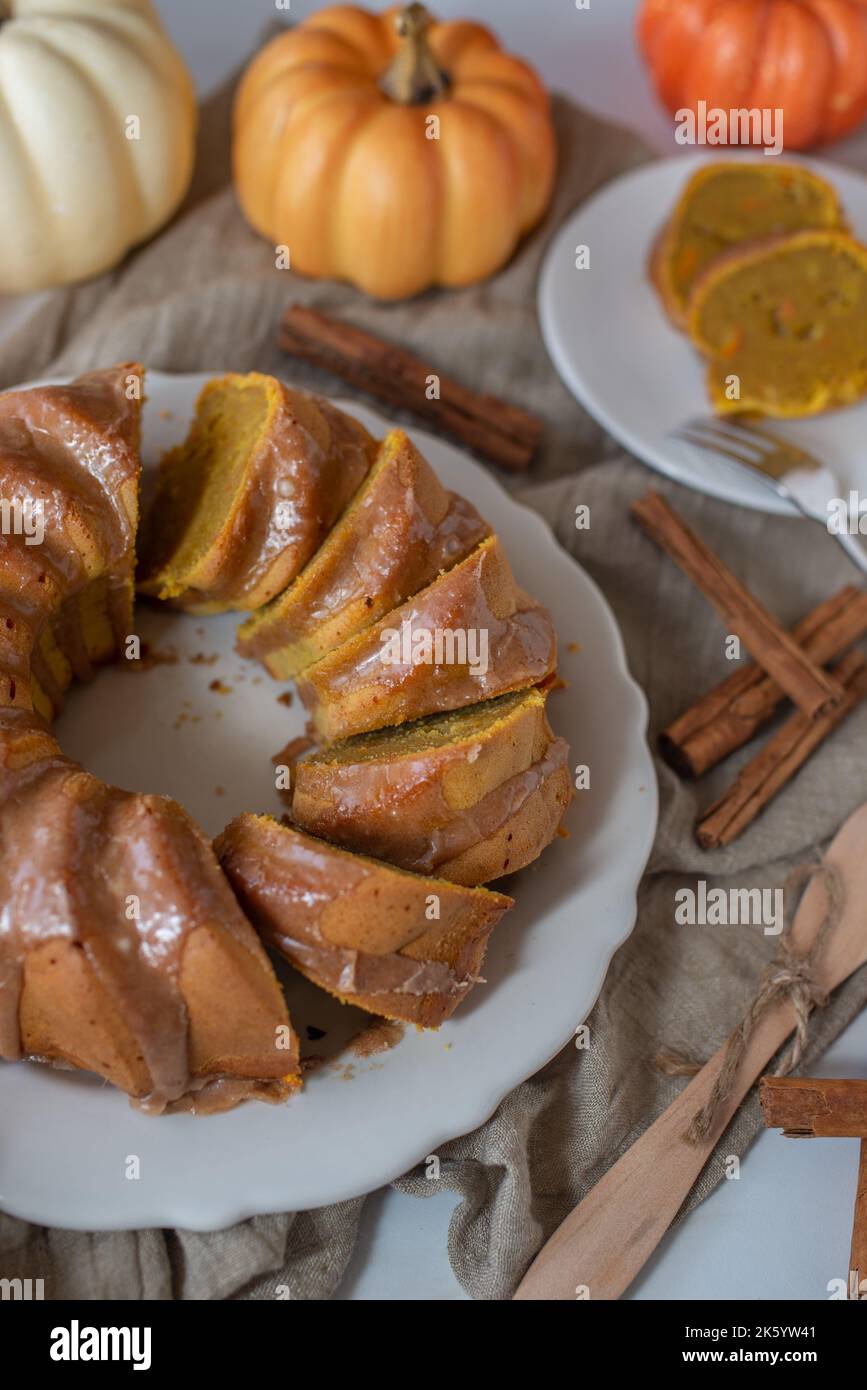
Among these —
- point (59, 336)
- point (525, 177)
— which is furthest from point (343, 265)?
point (59, 336)

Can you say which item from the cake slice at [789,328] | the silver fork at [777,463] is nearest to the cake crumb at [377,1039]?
the silver fork at [777,463]

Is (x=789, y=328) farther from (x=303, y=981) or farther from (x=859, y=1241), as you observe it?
(x=859, y=1241)

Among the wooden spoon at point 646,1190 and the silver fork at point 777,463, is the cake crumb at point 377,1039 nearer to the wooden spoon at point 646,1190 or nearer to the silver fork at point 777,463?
the wooden spoon at point 646,1190

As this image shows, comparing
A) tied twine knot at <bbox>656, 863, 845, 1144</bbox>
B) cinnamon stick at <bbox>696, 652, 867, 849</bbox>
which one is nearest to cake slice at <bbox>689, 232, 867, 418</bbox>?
cinnamon stick at <bbox>696, 652, 867, 849</bbox>

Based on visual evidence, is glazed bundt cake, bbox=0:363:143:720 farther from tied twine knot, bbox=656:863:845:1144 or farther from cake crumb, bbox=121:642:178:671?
tied twine knot, bbox=656:863:845:1144

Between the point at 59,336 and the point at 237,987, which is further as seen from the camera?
the point at 59,336

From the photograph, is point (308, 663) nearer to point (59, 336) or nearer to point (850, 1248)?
point (59, 336)
